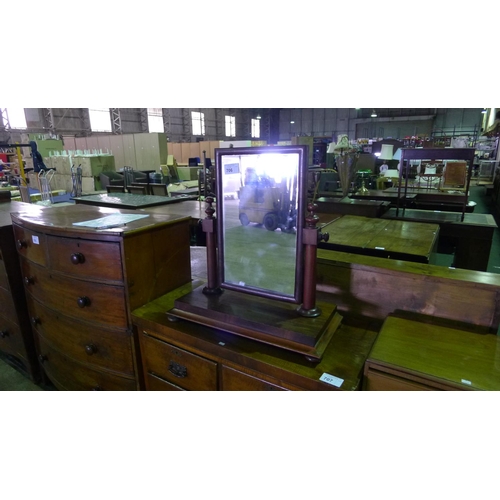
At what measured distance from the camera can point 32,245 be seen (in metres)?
1.42

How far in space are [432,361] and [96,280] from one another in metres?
1.12

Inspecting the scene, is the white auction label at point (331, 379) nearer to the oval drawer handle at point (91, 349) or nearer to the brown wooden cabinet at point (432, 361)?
the brown wooden cabinet at point (432, 361)

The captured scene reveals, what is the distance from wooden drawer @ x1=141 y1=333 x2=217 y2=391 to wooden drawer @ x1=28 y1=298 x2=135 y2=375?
0.26 feet

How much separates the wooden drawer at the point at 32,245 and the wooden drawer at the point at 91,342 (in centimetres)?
23

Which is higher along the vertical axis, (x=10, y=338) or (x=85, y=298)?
(x=85, y=298)

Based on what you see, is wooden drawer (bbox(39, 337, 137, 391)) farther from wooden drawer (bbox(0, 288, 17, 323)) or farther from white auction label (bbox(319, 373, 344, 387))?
white auction label (bbox(319, 373, 344, 387))

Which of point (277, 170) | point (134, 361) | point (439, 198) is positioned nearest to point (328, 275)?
point (277, 170)

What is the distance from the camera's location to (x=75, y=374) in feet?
5.00

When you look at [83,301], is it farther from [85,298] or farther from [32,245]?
[32,245]

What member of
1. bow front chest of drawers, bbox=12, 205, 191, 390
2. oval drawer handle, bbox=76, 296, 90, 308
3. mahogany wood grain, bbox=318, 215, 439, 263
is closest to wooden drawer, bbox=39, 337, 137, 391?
bow front chest of drawers, bbox=12, 205, 191, 390

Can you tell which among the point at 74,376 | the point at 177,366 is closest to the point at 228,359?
the point at 177,366

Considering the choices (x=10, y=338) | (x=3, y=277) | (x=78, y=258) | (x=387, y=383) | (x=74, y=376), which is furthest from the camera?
(x=10, y=338)

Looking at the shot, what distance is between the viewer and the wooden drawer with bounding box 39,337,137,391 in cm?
142

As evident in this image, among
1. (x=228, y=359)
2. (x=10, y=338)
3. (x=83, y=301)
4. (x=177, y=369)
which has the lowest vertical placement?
(x=10, y=338)
